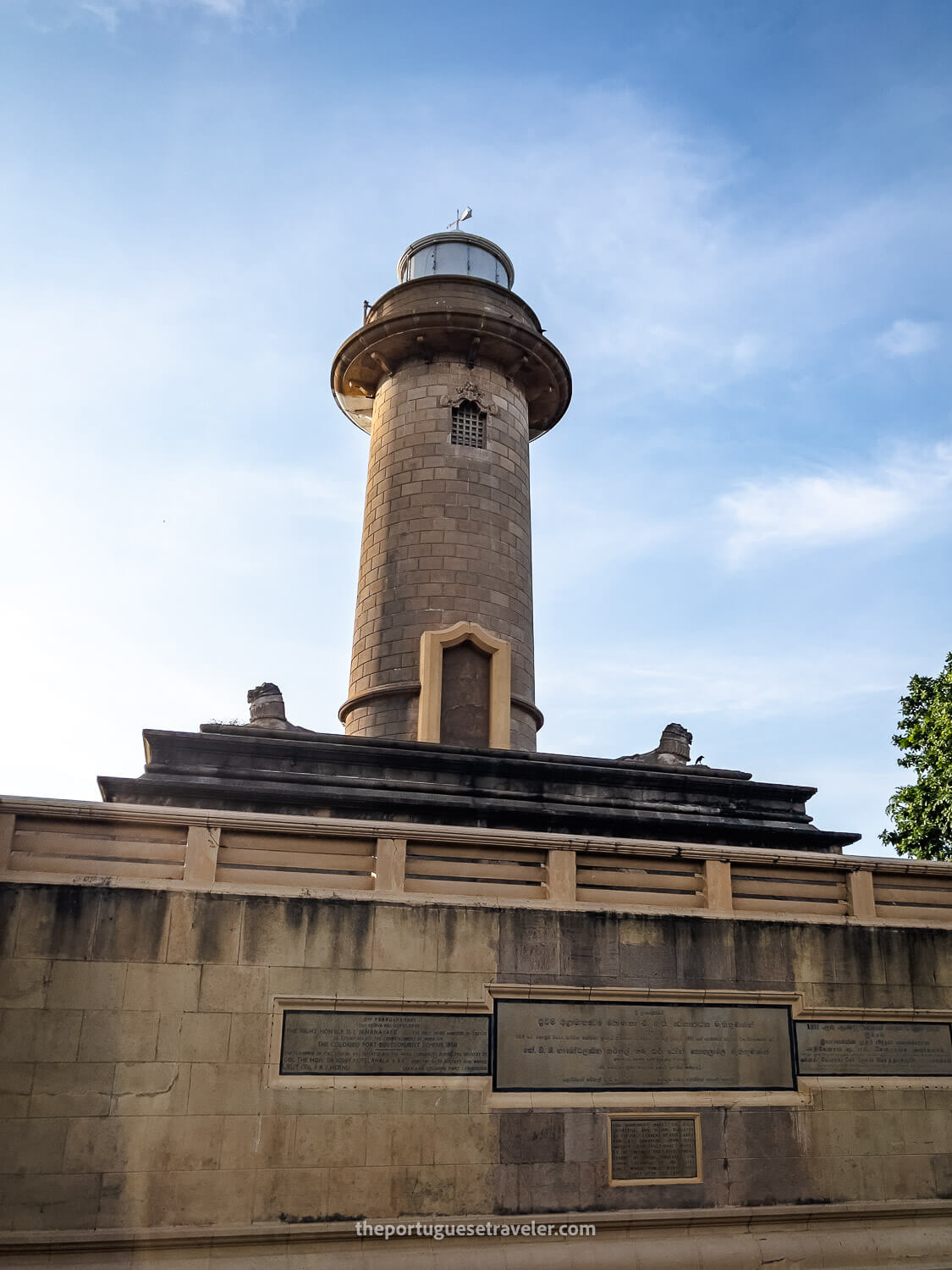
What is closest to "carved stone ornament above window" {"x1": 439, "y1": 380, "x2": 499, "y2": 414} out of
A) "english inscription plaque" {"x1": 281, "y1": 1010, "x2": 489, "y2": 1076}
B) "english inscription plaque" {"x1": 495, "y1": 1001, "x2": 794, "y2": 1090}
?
"english inscription plaque" {"x1": 495, "y1": 1001, "x2": 794, "y2": 1090}

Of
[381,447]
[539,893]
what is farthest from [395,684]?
[539,893]

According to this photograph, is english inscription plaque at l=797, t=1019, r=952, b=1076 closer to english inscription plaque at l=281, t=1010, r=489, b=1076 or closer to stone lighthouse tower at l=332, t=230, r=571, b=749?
english inscription plaque at l=281, t=1010, r=489, b=1076

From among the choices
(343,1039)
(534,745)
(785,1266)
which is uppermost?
(534,745)

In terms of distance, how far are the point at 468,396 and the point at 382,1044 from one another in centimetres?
1184

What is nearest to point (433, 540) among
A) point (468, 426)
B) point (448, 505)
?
point (448, 505)

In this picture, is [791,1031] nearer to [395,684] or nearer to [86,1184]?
[86,1184]

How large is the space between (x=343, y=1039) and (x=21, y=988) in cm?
265

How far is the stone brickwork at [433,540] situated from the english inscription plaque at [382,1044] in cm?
678

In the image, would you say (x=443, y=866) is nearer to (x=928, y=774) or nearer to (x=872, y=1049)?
(x=872, y=1049)

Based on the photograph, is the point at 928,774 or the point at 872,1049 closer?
the point at 872,1049

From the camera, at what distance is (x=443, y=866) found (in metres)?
9.55

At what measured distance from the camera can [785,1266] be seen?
9.02 metres

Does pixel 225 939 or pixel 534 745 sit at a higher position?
pixel 534 745

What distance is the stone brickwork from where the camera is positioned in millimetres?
16172
